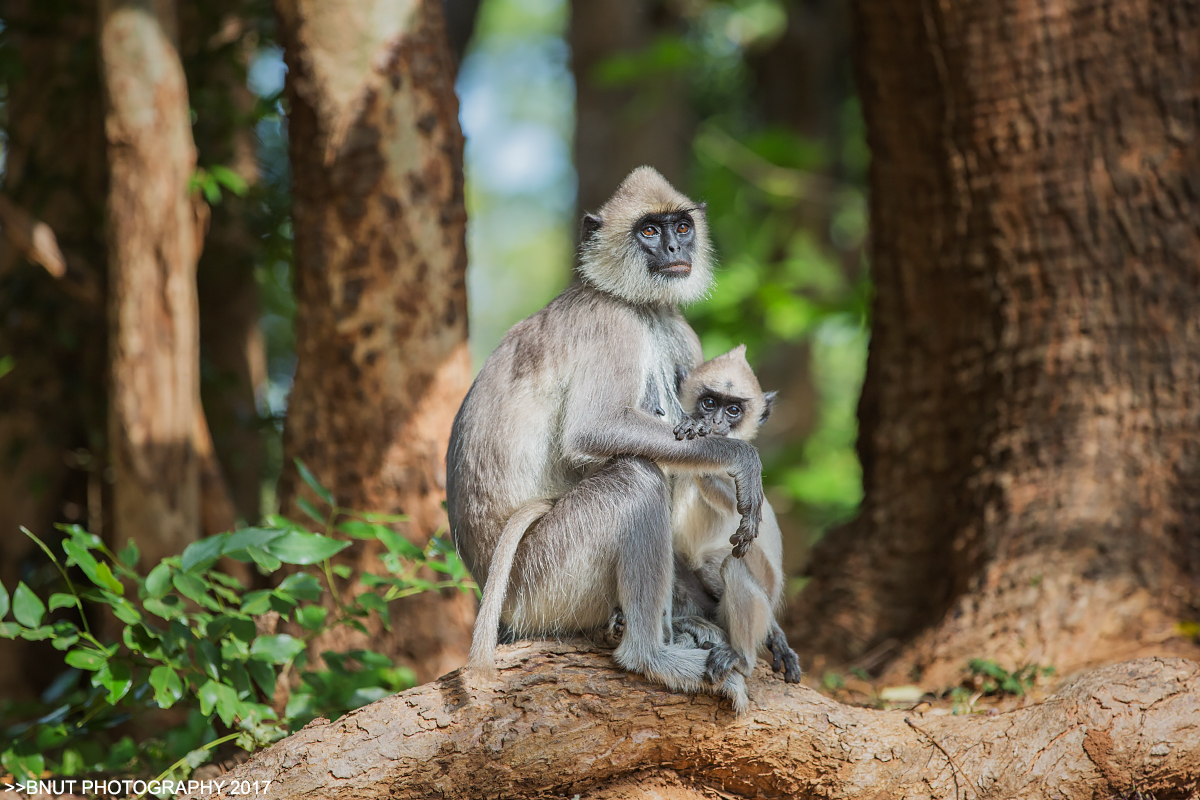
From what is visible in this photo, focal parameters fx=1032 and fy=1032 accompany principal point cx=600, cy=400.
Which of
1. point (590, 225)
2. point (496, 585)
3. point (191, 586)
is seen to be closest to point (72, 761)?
point (191, 586)

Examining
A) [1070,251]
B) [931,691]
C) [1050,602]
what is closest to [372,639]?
[931,691]

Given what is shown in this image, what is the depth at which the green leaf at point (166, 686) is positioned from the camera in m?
3.28

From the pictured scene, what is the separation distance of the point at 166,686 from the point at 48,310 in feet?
12.4

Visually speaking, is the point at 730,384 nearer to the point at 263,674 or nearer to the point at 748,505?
the point at 748,505

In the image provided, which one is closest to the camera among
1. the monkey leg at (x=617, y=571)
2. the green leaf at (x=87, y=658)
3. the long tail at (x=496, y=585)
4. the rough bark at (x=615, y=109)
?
the long tail at (x=496, y=585)

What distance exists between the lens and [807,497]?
8703 millimetres

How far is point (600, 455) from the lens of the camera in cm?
339

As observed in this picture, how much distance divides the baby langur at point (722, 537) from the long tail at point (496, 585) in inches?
22.1

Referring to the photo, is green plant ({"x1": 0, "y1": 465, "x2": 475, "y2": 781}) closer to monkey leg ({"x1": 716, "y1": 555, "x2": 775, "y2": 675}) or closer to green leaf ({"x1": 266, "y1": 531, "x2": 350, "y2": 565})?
green leaf ({"x1": 266, "y1": 531, "x2": 350, "y2": 565})

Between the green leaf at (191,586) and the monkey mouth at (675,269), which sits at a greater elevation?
the monkey mouth at (675,269)

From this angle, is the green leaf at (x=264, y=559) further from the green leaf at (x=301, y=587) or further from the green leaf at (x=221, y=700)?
the green leaf at (x=221, y=700)

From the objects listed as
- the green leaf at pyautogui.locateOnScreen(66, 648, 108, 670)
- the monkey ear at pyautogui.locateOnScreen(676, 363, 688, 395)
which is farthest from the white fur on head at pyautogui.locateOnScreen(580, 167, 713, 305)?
the green leaf at pyautogui.locateOnScreen(66, 648, 108, 670)

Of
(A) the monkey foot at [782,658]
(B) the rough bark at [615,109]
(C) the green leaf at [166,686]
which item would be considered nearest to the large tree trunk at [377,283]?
(C) the green leaf at [166,686]

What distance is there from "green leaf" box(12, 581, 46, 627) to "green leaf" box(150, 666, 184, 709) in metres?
0.41
